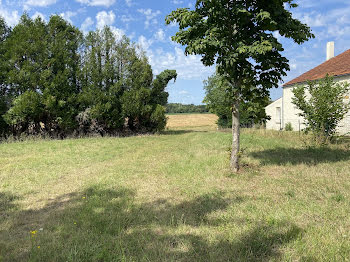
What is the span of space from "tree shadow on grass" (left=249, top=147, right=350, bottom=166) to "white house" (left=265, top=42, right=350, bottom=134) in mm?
7610

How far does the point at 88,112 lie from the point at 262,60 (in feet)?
50.0

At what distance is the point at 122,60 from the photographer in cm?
2095

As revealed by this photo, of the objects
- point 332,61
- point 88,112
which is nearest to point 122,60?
point 88,112

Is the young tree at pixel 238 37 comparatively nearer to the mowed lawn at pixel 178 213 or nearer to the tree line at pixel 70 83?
the mowed lawn at pixel 178 213

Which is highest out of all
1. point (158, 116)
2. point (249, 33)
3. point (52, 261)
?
point (249, 33)

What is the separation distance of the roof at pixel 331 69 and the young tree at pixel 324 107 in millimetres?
8964

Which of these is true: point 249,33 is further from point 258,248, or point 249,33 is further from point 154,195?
→ point 258,248

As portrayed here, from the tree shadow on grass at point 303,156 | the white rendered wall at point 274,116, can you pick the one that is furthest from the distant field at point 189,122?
the tree shadow on grass at point 303,156

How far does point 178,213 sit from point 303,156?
6.79m

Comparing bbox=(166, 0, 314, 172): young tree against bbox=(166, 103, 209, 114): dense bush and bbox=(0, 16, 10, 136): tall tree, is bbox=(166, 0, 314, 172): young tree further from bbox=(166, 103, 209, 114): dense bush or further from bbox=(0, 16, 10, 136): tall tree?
bbox=(166, 103, 209, 114): dense bush

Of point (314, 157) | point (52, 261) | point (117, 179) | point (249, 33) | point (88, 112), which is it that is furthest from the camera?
point (88, 112)

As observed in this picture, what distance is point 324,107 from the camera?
10070mm

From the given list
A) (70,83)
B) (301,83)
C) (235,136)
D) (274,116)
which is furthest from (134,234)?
(274,116)

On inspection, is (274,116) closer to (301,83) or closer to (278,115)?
(278,115)
